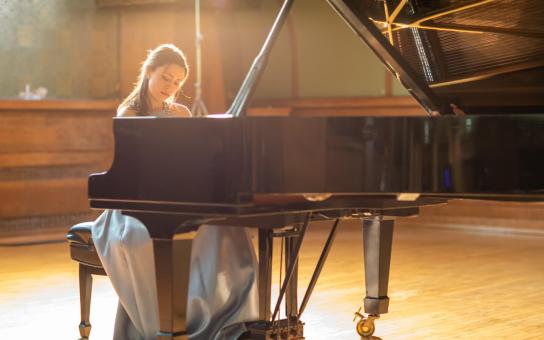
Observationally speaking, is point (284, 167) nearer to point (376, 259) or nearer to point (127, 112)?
point (376, 259)

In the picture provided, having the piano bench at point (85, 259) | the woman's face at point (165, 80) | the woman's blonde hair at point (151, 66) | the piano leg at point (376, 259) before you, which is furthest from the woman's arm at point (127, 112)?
the piano leg at point (376, 259)

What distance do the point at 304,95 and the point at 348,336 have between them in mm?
5046

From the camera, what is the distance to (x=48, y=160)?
8055 mm

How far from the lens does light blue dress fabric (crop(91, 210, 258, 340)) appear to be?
3.62 m

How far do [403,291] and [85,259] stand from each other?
2.08 meters

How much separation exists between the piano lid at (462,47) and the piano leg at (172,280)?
3.38 ft

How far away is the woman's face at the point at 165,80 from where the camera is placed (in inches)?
156

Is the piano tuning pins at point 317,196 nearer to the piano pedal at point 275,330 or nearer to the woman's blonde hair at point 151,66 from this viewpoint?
the piano pedal at point 275,330

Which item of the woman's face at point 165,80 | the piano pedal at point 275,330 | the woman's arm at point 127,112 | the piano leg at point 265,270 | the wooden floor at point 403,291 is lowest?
the wooden floor at point 403,291

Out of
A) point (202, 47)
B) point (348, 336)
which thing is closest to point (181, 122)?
point (348, 336)

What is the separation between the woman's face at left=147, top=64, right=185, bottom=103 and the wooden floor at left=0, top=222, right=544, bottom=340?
110cm

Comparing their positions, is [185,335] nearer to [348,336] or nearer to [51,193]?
[348,336]

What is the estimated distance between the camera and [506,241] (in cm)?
746

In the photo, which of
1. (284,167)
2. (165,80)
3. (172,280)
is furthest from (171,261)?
(165,80)
